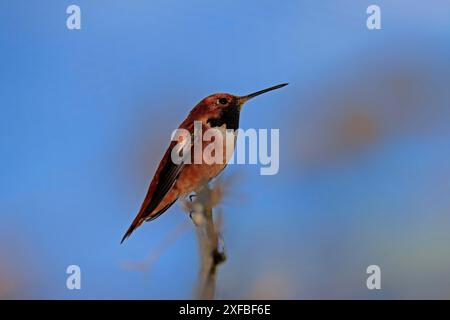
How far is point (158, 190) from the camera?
1.62 m

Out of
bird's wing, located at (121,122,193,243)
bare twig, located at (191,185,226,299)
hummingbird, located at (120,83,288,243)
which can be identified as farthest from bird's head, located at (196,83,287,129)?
bare twig, located at (191,185,226,299)

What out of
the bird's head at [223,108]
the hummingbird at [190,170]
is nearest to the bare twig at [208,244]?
the hummingbird at [190,170]

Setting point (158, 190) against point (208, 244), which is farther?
point (158, 190)

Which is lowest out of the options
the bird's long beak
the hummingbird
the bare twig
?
the bare twig

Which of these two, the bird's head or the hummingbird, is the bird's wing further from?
the bird's head

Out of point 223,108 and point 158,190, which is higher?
point 223,108

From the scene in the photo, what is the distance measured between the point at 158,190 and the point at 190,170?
4.7 inches

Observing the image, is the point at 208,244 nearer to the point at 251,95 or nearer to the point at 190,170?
the point at 190,170

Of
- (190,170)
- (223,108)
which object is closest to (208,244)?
(190,170)

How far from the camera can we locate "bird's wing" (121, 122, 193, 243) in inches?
63.1

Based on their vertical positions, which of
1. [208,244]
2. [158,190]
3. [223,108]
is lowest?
[208,244]

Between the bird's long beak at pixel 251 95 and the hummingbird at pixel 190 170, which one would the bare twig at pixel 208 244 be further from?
the bird's long beak at pixel 251 95

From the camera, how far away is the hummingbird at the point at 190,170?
1.59 m
